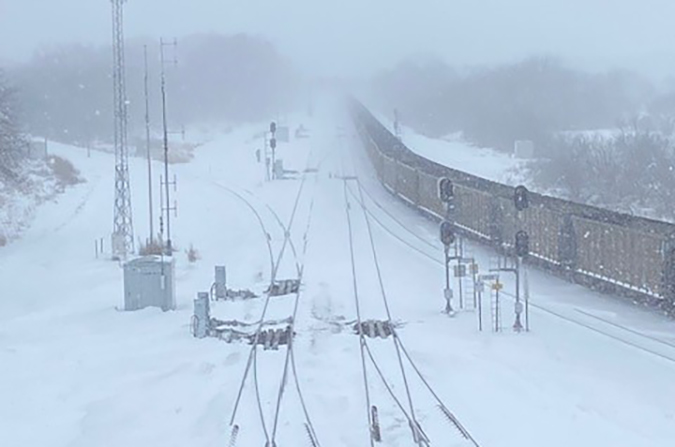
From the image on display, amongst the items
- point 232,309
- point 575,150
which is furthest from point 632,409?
point 575,150

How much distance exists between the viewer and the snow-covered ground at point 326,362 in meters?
9.78

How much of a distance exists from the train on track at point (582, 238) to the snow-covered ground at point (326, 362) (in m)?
0.41

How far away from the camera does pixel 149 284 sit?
16.4 meters

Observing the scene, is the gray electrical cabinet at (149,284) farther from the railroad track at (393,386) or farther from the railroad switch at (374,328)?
the railroad switch at (374,328)

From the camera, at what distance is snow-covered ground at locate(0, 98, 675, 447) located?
9.78 meters

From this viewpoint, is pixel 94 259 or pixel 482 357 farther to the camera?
pixel 94 259

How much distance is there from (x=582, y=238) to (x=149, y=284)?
7.11 m

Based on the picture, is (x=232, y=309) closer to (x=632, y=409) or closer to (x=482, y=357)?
(x=482, y=357)

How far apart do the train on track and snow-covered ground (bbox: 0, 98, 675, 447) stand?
0.41 m

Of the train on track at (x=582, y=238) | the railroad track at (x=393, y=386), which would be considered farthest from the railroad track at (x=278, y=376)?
the train on track at (x=582, y=238)

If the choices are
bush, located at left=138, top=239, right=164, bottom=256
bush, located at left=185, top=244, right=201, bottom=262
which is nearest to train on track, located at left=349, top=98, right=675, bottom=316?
bush, located at left=185, top=244, right=201, bottom=262

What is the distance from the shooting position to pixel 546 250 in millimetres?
18734

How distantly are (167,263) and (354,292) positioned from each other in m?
3.10

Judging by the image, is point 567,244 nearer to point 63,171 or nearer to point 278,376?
point 278,376
